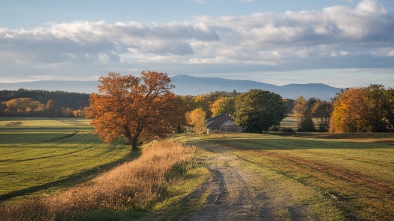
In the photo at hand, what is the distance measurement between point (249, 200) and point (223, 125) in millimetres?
86683

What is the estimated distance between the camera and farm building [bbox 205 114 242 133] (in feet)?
326

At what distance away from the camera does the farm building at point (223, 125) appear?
3910 inches

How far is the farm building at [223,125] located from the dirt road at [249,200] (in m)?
77.4

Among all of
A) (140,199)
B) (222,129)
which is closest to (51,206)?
(140,199)

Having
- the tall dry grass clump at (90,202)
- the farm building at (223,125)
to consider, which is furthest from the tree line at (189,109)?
the tall dry grass clump at (90,202)

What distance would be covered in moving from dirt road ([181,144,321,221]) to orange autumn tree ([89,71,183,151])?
1321 inches

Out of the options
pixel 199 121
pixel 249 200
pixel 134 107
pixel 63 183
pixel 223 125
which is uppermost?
pixel 134 107

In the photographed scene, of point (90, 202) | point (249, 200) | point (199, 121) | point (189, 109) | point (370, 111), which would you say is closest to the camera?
point (249, 200)

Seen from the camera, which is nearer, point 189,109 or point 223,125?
point 223,125

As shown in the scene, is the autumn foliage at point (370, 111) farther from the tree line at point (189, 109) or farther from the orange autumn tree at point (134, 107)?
the orange autumn tree at point (134, 107)

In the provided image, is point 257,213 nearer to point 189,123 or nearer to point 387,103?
point 387,103

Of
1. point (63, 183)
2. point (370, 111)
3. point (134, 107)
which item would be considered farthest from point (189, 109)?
point (63, 183)

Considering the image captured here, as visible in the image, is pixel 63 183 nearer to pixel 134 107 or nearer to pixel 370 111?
pixel 134 107

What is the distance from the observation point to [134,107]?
5316 cm
